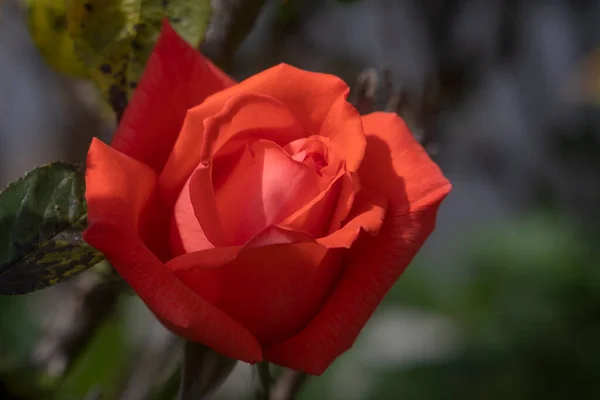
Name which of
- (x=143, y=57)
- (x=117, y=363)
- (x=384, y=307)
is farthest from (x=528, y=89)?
(x=143, y=57)

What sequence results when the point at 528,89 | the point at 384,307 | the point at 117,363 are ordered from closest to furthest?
the point at 117,363, the point at 384,307, the point at 528,89

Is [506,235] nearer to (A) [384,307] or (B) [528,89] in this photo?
(A) [384,307]

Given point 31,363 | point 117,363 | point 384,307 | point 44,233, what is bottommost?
point 384,307

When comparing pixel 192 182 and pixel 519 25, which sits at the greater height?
pixel 192 182

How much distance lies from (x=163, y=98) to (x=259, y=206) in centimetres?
6

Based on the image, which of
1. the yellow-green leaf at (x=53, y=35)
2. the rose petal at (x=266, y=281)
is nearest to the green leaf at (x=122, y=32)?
the yellow-green leaf at (x=53, y=35)

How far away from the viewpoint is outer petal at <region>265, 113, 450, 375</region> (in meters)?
0.20

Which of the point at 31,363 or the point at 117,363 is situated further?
the point at 117,363

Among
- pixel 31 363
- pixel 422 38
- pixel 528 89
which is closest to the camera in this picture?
pixel 31 363

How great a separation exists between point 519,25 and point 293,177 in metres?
1.36

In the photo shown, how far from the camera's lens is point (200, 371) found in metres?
0.22

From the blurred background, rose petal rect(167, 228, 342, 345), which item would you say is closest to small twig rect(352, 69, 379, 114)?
the blurred background

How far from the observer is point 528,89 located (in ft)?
5.32

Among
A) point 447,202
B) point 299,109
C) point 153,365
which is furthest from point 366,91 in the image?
point 447,202
